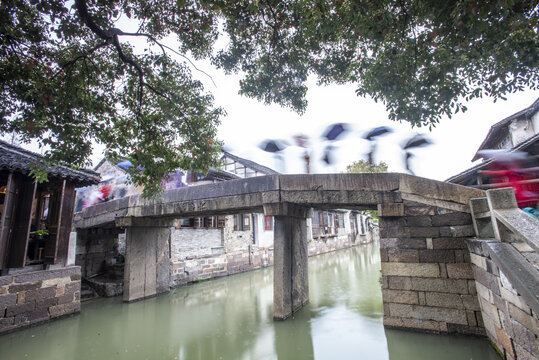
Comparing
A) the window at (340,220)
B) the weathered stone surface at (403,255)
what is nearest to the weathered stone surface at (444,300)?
the weathered stone surface at (403,255)

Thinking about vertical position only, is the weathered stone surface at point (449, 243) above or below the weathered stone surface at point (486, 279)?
above

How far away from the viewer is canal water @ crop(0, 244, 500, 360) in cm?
438

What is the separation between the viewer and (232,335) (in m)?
5.34

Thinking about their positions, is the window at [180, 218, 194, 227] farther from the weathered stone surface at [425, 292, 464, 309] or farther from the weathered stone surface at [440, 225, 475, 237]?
the weathered stone surface at [440, 225, 475, 237]

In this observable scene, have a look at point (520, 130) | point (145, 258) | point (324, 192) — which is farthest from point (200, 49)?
point (520, 130)

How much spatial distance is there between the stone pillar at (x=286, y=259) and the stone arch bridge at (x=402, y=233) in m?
0.02

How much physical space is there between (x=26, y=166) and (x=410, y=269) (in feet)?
25.8

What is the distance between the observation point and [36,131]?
3691 mm

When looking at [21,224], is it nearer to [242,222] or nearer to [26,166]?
[26,166]

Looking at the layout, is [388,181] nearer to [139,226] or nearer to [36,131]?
[36,131]

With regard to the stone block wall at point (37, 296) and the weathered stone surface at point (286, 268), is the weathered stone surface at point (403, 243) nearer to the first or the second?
the weathered stone surface at point (286, 268)

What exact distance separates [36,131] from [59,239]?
4.16 meters

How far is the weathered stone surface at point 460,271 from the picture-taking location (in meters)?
4.32

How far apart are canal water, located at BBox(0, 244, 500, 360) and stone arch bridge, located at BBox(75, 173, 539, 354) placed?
1.12 ft
